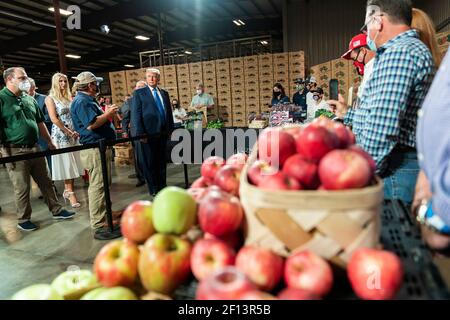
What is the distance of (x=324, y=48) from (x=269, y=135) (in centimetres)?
1201

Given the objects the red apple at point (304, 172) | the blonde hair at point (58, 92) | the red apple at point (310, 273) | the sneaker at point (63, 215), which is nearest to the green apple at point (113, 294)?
the red apple at point (310, 273)

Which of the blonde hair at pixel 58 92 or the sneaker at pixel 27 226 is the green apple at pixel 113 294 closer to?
the sneaker at pixel 27 226

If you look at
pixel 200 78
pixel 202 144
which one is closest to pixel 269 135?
pixel 202 144

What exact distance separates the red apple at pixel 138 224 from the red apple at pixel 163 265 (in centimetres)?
9

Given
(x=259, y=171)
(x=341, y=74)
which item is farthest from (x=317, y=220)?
(x=341, y=74)

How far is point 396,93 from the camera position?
1327 mm

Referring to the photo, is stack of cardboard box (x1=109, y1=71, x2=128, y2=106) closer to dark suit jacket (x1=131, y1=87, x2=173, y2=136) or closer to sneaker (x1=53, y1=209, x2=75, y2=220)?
dark suit jacket (x1=131, y1=87, x2=173, y2=136)

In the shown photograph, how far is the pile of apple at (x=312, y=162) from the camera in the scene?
824mm

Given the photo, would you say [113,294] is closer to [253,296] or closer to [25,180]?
[253,296]

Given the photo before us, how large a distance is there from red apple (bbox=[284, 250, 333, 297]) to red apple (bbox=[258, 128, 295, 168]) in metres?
0.31

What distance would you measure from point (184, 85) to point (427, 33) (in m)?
7.51

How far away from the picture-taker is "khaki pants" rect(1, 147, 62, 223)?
358cm

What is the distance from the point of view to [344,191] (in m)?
0.76
